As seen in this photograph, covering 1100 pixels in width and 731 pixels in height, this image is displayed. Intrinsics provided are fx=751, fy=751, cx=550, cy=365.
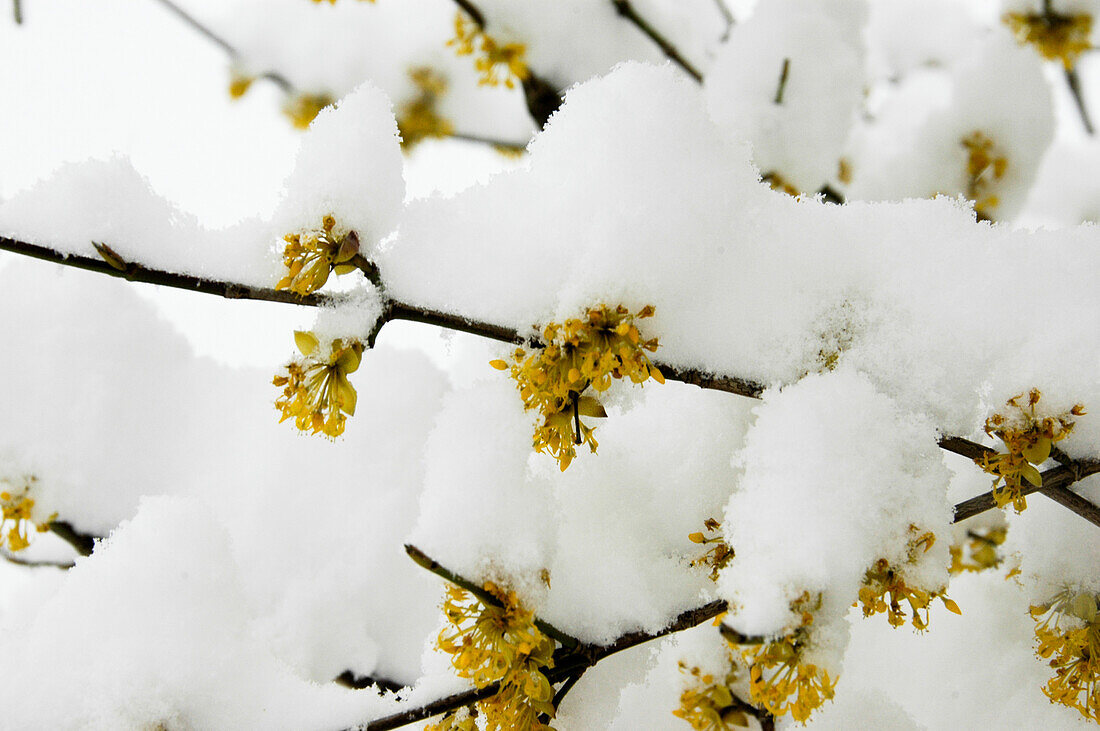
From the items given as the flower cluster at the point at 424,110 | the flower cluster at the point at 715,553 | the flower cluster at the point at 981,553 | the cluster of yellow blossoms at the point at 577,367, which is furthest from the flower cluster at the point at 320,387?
the flower cluster at the point at 424,110

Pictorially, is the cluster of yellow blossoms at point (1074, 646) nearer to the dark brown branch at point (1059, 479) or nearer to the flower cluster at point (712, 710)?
the dark brown branch at point (1059, 479)

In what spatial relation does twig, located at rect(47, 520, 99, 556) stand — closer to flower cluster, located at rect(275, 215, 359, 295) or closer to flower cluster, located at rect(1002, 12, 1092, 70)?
flower cluster, located at rect(275, 215, 359, 295)

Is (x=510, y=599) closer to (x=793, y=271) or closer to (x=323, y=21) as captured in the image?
(x=793, y=271)

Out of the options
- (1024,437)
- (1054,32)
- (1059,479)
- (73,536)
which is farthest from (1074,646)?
(1054,32)

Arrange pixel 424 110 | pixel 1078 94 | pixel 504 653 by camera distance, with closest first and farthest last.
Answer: pixel 504 653, pixel 1078 94, pixel 424 110

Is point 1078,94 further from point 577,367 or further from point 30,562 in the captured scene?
point 30,562
